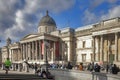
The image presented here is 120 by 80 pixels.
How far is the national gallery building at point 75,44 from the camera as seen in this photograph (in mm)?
56688

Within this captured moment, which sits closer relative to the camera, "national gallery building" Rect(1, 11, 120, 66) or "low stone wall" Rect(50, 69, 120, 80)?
"low stone wall" Rect(50, 69, 120, 80)

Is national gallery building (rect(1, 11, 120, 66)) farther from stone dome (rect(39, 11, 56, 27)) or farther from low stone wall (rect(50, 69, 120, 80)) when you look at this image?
low stone wall (rect(50, 69, 120, 80))

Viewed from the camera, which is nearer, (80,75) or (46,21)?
(80,75)

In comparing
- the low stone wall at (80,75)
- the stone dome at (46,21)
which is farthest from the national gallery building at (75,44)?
the low stone wall at (80,75)

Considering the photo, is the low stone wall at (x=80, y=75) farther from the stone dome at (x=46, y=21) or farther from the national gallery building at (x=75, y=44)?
the stone dome at (x=46, y=21)

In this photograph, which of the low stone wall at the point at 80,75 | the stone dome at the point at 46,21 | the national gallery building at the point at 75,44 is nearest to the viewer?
the low stone wall at the point at 80,75

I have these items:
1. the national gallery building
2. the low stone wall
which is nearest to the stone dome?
the national gallery building

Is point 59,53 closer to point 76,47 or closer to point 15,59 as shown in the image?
point 76,47

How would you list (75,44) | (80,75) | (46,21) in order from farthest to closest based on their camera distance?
(46,21), (75,44), (80,75)

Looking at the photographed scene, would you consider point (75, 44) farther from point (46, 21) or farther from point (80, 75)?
point (80, 75)

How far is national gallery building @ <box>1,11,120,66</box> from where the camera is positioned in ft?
186

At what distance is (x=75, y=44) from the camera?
70.5m

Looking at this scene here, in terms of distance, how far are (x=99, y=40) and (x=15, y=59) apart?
1782 inches

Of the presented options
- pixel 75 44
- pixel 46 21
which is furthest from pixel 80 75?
pixel 46 21
